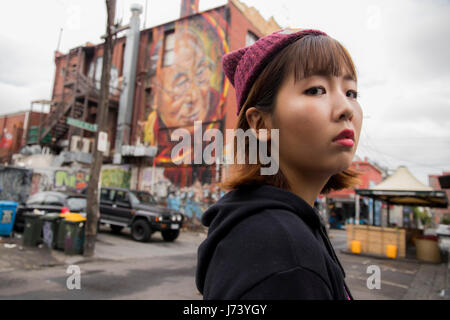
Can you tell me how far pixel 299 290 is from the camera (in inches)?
23.8

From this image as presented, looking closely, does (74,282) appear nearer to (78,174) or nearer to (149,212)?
(149,212)

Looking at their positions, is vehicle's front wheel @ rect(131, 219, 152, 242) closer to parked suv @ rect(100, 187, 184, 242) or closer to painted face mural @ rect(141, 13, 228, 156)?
parked suv @ rect(100, 187, 184, 242)

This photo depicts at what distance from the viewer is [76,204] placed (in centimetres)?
1102

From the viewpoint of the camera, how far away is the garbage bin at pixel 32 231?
8.41 m

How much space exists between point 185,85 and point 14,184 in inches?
426

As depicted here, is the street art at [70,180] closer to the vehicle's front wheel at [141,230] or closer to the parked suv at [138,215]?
the parked suv at [138,215]

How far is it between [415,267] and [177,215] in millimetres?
8455

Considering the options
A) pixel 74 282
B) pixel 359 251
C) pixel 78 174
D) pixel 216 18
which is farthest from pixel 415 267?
pixel 78 174

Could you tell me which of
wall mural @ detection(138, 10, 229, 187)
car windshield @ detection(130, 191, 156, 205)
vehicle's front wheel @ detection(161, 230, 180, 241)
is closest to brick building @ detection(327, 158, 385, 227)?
wall mural @ detection(138, 10, 229, 187)

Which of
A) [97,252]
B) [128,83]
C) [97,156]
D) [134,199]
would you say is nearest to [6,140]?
[128,83]

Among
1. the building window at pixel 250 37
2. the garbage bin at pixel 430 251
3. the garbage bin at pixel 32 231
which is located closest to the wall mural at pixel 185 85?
the building window at pixel 250 37

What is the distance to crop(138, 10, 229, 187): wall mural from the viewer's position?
15.9 meters

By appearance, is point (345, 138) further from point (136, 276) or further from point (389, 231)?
point (389, 231)

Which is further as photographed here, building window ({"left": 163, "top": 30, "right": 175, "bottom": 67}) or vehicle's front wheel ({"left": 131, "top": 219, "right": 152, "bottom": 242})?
building window ({"left": 163, "top": 30, "right": 175, "bottom": 67})
